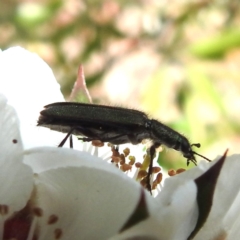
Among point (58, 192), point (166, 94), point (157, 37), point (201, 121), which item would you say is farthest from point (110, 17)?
point (58, 192)

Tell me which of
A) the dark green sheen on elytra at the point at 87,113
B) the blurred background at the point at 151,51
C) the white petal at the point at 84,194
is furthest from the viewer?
the blurred background at the point at 151,51

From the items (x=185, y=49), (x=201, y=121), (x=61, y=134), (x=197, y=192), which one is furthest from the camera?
(x=185, y=49)

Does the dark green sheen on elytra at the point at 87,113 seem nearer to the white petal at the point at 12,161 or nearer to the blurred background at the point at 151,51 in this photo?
the white petal at the point at 12,161

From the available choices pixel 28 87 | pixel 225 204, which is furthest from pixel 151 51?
pixel 225 204

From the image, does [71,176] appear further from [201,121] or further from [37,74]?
[201,121]

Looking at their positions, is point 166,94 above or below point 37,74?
above

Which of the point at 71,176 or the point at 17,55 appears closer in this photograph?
the point at 71,176

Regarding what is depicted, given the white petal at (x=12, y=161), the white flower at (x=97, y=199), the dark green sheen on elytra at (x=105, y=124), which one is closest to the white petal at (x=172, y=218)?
the white flower at (x=97, y=199)

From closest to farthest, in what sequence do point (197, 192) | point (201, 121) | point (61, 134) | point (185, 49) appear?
point (197, 192)
point (61, 134)
point (201, 121)
point (185, 49)
